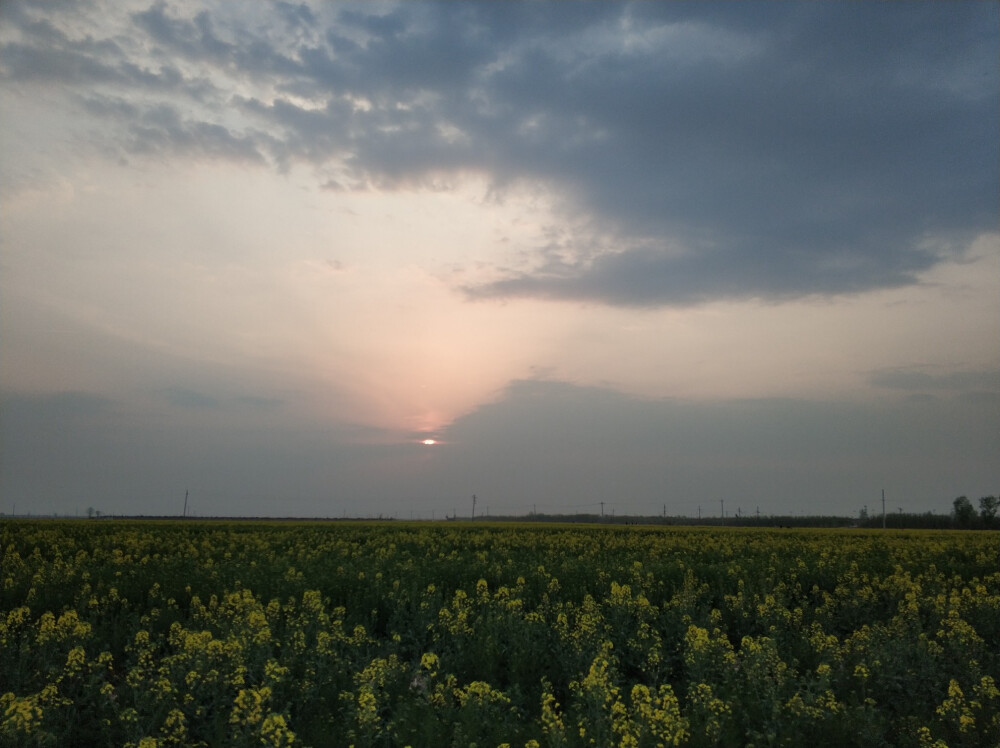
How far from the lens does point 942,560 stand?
67.6ft

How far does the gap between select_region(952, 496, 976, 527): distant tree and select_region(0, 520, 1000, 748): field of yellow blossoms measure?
73.5m

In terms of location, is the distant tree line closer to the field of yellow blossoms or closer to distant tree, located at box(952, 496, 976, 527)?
distant tree, located at box(952, 496, 976, 527)

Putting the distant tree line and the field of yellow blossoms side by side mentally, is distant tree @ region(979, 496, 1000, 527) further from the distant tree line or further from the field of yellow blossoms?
the field of yellow blossoms

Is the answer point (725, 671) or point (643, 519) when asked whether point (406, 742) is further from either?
point (643, 519)

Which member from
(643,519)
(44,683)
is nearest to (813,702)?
(44,683)

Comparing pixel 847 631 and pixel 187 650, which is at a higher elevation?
pixel 187 650

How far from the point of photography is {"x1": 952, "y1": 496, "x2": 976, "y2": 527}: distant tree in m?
77.5

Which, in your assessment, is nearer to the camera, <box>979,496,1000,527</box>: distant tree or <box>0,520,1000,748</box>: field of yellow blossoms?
<box>0,520,1000,748</box>: field of yellow blossoms

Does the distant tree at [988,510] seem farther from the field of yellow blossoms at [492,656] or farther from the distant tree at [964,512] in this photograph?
the field of yellow blossoms at [492,656]

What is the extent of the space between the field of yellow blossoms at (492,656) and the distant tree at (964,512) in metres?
73.5

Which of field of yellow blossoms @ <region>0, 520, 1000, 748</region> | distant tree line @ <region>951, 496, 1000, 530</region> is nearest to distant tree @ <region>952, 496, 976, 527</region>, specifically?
distant tree line @ <region>951, 496, 1000, 530</region>

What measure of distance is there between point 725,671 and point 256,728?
5.91 m

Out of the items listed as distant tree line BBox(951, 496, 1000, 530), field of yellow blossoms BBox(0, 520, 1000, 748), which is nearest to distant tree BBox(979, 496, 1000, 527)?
distant tree line BBox(951, 496, 1000, 530)

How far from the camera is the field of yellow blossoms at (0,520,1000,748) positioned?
689 centimetres
